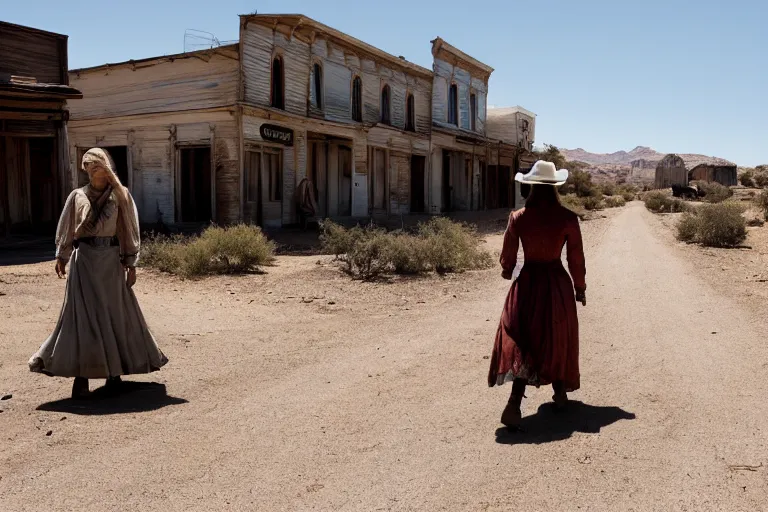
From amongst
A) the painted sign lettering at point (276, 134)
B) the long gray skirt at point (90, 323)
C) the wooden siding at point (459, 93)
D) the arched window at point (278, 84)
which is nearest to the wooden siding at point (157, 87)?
the painted sign lettering at point (276, 134)

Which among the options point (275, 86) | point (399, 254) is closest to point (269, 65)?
point (275, 86)

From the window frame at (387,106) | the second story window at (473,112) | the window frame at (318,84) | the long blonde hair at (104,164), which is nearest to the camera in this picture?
the long blonde hair at (104,164)

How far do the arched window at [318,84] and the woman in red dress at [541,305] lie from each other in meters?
18.6

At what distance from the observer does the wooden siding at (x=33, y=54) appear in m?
15.7

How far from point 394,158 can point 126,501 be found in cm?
2462

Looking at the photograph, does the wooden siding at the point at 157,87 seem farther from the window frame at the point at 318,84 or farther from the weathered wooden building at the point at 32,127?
the window frame at the point at 318,84

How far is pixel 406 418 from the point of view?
187 inches

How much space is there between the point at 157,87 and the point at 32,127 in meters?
5.30

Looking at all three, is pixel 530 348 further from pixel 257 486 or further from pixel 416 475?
pixel 257 486

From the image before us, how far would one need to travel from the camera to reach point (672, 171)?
60.5 meters

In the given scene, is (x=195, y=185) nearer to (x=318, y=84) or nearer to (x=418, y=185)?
(x=318, y=84)

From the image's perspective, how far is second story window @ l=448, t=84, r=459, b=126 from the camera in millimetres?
32062

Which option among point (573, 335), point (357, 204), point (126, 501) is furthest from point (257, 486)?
point (357, 204)

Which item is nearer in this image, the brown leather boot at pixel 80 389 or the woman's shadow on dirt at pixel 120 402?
the woman's shadow on dirt at pixel 120 402
